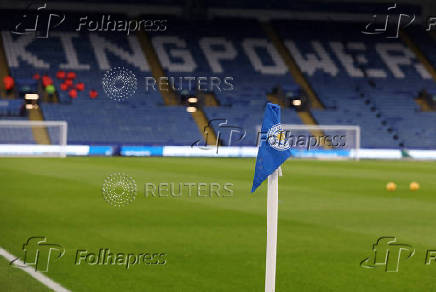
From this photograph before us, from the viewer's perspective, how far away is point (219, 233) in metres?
12.2

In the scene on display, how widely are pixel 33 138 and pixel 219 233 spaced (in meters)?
31.2

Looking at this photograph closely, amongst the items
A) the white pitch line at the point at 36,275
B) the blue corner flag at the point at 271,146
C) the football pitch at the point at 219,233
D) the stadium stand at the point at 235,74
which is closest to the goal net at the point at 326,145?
the stadium stand at the point at 235,74

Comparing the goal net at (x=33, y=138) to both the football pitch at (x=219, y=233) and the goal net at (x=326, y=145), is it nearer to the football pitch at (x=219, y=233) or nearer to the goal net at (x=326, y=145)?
the goal net at (x=326, y=145)

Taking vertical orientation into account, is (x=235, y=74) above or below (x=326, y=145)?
above

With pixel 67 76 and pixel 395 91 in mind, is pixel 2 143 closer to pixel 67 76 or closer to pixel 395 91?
pixel 67 76

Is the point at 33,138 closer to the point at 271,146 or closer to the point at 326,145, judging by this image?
the point at 326,145

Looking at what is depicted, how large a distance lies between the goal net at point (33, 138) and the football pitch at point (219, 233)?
55.8 feet

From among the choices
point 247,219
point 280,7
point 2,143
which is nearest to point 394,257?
point 247,219

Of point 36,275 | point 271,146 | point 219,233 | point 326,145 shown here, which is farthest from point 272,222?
point 326,145

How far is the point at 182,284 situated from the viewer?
8.19 m

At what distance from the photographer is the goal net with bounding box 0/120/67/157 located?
39.8 meters

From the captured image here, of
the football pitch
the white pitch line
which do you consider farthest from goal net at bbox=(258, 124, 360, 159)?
the white pitch line

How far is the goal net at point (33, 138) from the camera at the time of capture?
39.8 meters

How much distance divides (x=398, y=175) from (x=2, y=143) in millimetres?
21035
